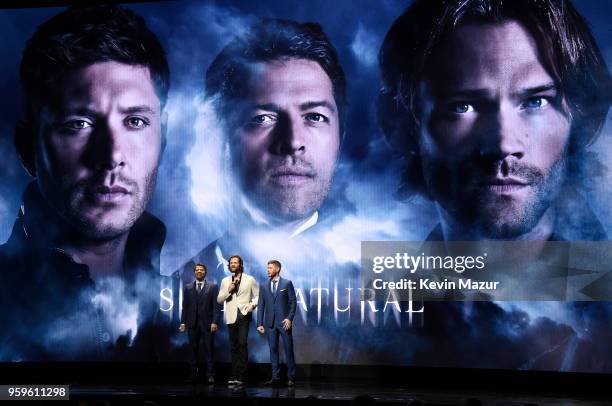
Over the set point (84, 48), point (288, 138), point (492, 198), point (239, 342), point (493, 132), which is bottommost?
point (239, 342)

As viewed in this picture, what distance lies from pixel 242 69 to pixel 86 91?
6.39 ft

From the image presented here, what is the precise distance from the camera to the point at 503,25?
10.2m

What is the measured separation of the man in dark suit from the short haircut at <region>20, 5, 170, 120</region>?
8.18 feet

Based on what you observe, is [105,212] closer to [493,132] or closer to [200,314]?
[200,314]

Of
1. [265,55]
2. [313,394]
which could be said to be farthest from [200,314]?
[265,55]

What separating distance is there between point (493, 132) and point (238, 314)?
3312 mm

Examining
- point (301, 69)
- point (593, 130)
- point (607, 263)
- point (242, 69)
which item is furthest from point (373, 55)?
point (607, 263)

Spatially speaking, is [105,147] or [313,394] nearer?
[313,394]

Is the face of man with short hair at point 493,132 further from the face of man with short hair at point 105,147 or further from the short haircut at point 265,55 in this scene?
the face of man with short hair at point 105,147

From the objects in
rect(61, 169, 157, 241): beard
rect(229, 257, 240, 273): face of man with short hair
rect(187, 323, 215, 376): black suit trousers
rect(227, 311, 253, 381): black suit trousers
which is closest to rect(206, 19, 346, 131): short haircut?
rect(61, 169, 157, 241): beard

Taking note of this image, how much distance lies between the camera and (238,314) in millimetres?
9516

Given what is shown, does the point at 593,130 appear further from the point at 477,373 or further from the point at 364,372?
the point at 364,372

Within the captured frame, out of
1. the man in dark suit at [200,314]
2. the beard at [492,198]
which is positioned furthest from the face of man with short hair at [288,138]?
the man in dark suit at [200,314]

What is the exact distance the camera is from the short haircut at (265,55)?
10820mm
